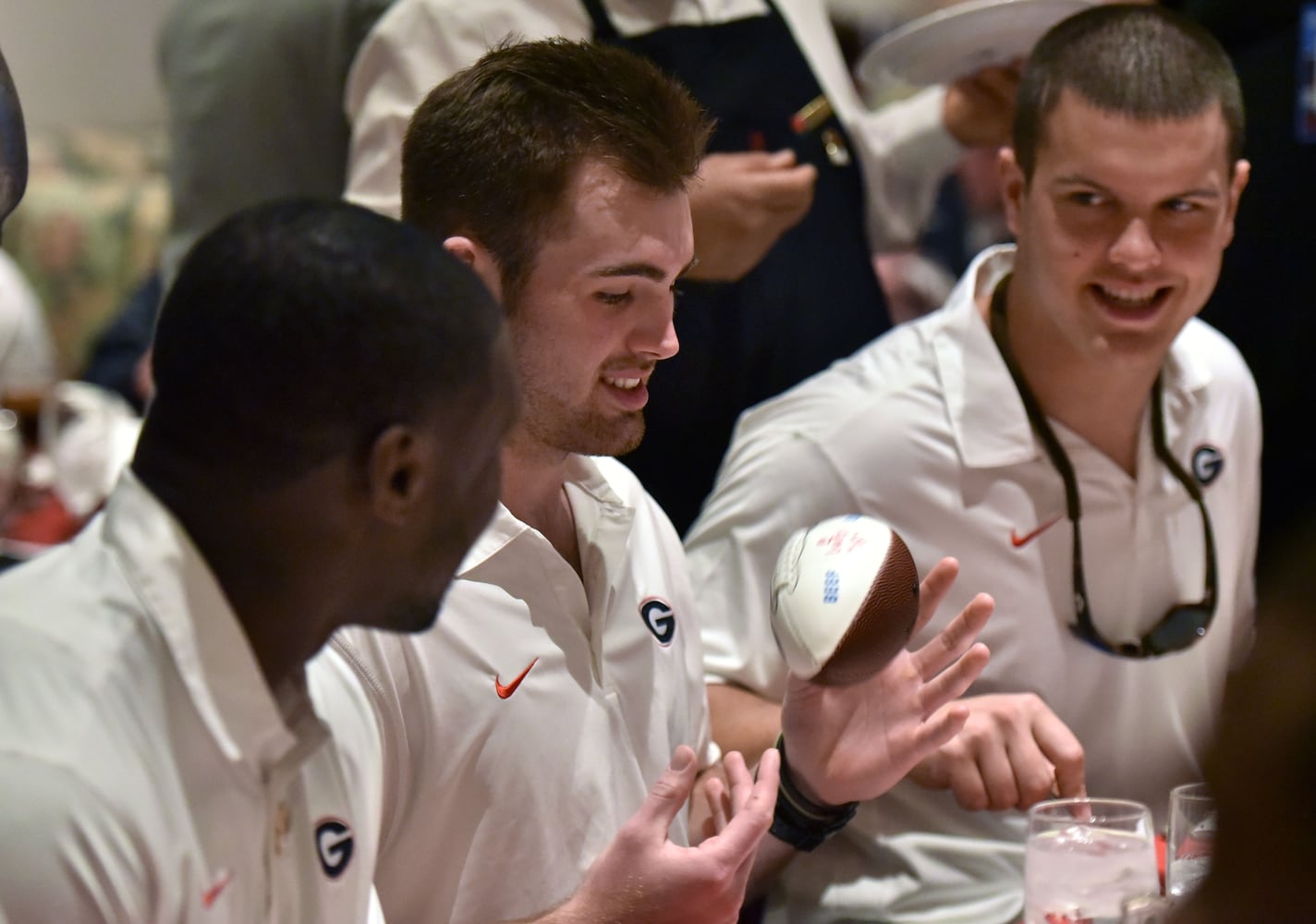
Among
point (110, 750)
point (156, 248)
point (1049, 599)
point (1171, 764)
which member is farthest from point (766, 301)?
point (156, 248)

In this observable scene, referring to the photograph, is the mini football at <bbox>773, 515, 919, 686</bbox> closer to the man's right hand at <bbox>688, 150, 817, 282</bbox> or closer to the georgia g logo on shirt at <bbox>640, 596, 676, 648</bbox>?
the georgia g logo on shirt at <bbox>640, 596, 676, 648</bbox>

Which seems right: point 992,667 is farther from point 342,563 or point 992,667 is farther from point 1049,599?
point 342,563

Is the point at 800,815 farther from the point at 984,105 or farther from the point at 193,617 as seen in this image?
the point at 984,105

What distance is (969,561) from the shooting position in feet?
7.79

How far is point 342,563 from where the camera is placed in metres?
1.20

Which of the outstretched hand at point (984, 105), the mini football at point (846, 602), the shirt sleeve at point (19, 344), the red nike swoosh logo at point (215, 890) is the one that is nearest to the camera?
the red nike swoosh logo at point (215, 890)

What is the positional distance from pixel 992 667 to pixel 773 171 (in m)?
0.85

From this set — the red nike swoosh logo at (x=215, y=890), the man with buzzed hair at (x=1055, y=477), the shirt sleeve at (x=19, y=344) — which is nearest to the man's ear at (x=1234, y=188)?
the man with buzzed hair at (x=1055, y=477)

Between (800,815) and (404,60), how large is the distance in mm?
1269

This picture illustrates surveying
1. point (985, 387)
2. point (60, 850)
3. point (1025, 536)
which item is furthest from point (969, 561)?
point (60, 850)

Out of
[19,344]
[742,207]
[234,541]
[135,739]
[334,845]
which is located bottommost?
[19,344]

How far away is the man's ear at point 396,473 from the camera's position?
1165 millimetres

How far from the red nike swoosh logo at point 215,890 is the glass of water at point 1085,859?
0.96 metres

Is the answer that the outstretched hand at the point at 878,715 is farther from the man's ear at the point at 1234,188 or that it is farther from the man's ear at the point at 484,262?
the man's ear at the point at 1234,188
